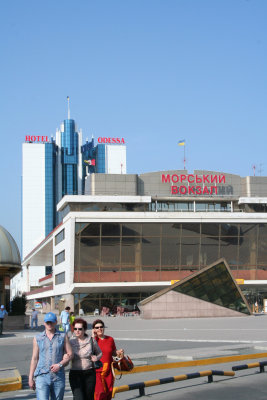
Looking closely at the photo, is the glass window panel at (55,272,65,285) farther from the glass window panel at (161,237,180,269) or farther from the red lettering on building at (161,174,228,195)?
the red lettering on building at (161,174,228,195)

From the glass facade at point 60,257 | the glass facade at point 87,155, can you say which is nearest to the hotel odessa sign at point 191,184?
the glass facade at point 60,257

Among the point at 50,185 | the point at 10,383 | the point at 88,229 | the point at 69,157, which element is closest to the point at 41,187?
the point at 50,185

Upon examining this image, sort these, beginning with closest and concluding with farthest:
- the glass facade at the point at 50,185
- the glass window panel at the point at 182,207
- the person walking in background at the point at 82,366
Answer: the person walking in background at the point at 82,366
the glass window panel at the point at 182,207
the glass facade at the point at 50,185

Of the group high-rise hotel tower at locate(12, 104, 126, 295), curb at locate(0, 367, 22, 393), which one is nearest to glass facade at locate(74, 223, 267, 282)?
curb at locate(0, 367, 22, 393)

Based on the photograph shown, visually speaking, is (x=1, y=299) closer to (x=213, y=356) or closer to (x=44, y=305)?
(x=213, y=356)

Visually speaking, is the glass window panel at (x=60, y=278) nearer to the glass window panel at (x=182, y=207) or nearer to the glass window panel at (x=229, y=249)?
the glass window panel at (x=182, y=207)

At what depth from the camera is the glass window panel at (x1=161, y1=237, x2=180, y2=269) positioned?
69.9 metres

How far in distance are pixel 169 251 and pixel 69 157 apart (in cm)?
12401

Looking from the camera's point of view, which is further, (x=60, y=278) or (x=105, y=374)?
(x=60, y=278)

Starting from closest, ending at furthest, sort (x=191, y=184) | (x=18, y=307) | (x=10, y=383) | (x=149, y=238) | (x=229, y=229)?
(x=10, y=383), (x=18, y=307), (x=149, y=238), (x=229, y=229), (x=191, y=184)

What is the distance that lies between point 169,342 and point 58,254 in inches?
2068

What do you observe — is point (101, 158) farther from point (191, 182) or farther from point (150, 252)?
point (150, 252)

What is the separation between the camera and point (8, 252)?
43.0 metres

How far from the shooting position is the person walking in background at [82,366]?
29.7ft
